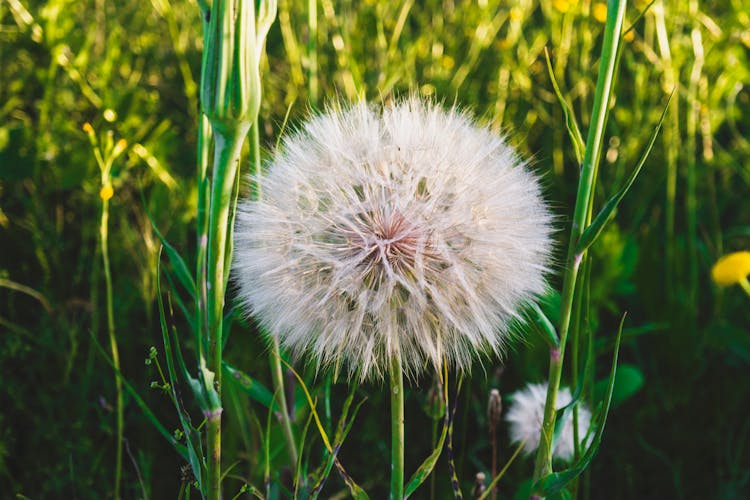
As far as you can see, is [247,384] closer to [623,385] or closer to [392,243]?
[392,243]

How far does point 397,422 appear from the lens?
1001 millimetres

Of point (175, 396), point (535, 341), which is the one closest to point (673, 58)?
point (535, 341)

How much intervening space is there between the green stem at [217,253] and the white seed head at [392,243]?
114 mm

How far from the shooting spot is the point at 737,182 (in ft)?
9.60

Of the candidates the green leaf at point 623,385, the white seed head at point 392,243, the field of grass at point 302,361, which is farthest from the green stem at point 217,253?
the green leaf at point 623,385

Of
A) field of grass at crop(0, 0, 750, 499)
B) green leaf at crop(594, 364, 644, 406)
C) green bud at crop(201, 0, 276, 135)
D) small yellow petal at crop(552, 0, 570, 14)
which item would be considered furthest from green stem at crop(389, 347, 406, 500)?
small yellow petal at crop(552, 0, 570, 14)

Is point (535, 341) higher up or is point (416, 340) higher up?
point (535, 341)

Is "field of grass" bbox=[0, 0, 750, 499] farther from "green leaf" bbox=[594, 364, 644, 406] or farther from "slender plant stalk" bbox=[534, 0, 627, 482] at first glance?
"slender plant stalk" bbox=[534, 0, 627, 482]

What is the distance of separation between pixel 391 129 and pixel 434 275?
0.26 metres

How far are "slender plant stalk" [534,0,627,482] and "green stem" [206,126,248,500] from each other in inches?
18.6

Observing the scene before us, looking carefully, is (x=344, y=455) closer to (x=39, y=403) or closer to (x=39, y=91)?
(x=39, y=403)

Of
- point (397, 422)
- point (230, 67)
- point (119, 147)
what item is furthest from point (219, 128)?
point (119, 147)

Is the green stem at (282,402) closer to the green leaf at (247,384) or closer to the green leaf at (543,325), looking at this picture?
the green leaf at (247,384)

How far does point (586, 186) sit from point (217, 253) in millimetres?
512
